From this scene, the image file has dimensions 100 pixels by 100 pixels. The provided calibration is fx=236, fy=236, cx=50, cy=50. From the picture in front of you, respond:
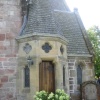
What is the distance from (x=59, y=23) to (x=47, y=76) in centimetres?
424

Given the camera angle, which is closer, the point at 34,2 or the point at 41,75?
the point at 41,75

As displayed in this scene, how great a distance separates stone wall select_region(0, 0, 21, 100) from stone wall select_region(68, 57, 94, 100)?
Result: 317 cm

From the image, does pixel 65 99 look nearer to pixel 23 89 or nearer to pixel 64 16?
pixel 23 89

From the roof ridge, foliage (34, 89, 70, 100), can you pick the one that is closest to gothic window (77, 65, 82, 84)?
the roof ridge

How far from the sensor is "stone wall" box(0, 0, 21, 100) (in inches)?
444

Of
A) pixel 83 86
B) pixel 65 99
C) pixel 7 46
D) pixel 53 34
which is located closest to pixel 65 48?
pixel 53 34

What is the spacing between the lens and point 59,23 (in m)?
14.4

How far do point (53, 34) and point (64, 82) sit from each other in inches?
101

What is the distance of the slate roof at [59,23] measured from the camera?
11.7 m

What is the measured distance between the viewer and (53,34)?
446 inches

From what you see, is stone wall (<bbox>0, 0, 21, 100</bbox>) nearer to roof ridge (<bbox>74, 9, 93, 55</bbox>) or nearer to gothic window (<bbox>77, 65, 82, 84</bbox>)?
Answer: gothic window (<bbox>77, 65, 82, 84</bbox>)

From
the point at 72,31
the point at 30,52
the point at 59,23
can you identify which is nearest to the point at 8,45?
the point at 30,52

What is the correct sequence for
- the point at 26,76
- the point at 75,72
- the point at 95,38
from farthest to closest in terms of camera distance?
the point at 95,38, the point at 75,72, the point at 26,76

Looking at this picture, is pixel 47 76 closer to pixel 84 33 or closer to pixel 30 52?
pixel 30 52
